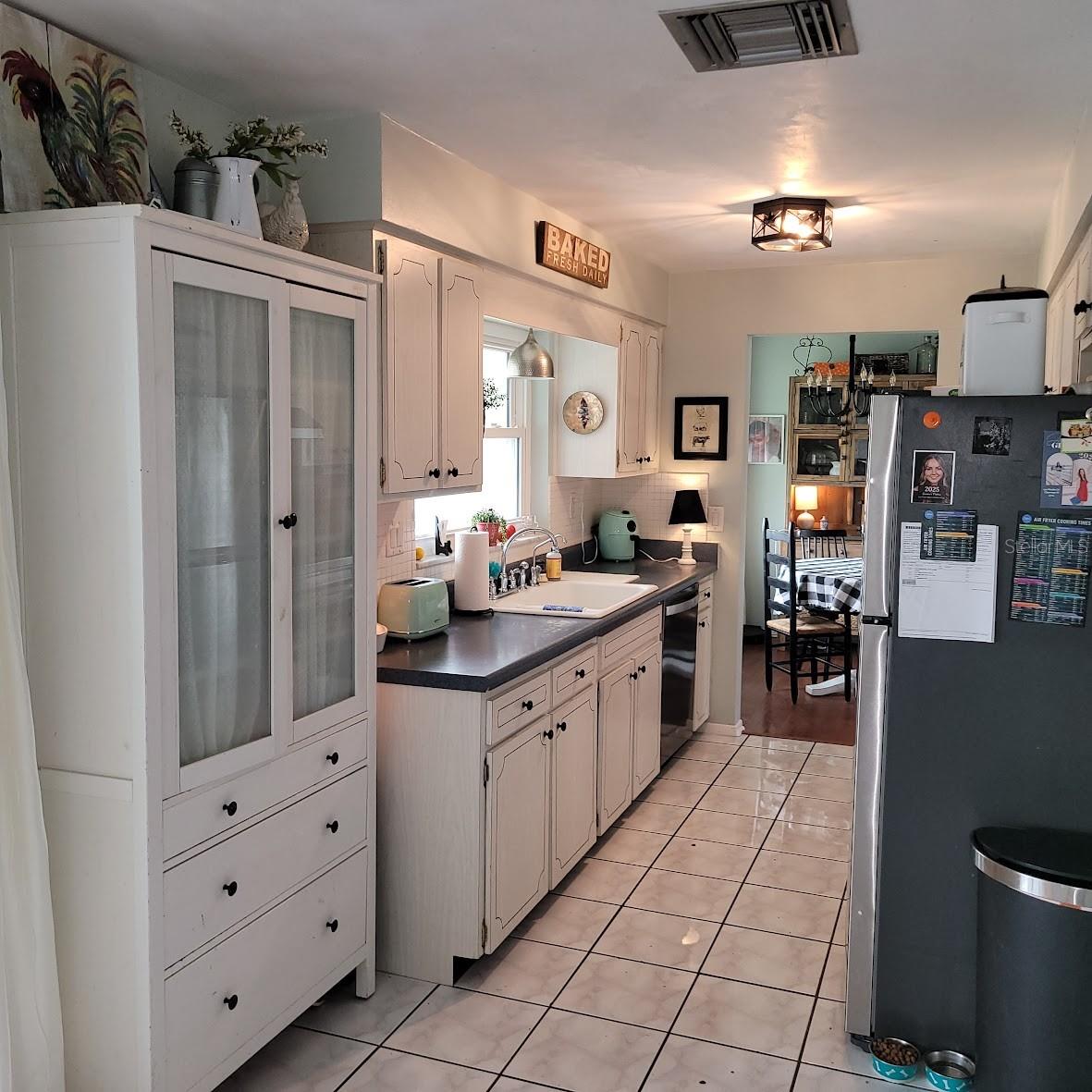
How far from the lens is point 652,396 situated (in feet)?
18.4

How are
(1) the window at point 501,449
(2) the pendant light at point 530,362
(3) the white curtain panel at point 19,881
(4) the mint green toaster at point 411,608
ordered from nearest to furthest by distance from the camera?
(3) the white curtain panel at point 19,881
(4) the mint green toaster at point 411,608
(2) the pendant light at point 530,362
(1) the window at point 501,449

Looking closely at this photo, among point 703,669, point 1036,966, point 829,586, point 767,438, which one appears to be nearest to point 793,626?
point 829,586

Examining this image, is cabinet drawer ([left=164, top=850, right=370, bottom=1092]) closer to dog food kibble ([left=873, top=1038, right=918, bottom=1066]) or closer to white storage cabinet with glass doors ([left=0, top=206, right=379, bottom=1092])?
white storage cabinet with glass doors ([left=0, top=206, right=379, bottom=1092])

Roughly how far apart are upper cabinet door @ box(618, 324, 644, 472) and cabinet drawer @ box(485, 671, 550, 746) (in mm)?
2032

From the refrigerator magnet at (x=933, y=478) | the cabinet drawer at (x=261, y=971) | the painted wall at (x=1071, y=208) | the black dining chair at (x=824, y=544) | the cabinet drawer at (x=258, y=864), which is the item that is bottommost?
the cabinet drawer at (x=261, y=971)

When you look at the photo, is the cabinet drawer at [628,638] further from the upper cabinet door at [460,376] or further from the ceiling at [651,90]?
the ceiling at [651,90]

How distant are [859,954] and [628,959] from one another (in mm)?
767

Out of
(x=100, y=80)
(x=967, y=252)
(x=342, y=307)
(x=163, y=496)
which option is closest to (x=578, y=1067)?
(x=163, y=496)

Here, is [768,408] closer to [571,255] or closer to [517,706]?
[571,255]

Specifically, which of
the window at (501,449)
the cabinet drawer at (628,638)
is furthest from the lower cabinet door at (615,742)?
the window at (501,449)

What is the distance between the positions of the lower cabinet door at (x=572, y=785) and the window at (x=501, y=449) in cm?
105

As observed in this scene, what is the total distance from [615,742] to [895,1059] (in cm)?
171

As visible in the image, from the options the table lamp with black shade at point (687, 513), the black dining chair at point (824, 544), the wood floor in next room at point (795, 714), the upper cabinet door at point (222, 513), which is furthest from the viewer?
the black dining chair at point (824, 544)

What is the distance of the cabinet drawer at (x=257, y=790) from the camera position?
222 cm
